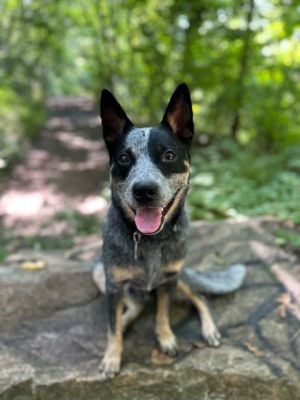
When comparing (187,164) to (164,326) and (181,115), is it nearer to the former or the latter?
(181,115)

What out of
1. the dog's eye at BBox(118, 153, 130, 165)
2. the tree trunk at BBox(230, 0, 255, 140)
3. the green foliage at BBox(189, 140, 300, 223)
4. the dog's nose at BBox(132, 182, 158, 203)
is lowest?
the green foliage at BBox(189, 140, 300, 223)

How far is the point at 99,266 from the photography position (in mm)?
3766

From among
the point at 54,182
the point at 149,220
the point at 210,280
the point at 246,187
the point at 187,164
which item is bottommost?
the point at 54,182

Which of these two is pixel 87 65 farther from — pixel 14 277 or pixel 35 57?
pixel 14 277

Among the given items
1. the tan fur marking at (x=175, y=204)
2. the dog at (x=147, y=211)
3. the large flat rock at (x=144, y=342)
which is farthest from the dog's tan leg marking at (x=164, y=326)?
the tan fur marking at (x=175, y=204)

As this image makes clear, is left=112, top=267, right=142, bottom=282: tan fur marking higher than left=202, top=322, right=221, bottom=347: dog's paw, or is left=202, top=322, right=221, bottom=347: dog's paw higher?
left=112, top=267, right=142, bottom=282: tan fur marking

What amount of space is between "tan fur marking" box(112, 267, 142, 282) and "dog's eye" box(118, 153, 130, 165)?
0.84 metres

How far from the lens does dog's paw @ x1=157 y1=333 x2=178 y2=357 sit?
122 inches

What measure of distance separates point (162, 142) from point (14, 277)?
2.24m

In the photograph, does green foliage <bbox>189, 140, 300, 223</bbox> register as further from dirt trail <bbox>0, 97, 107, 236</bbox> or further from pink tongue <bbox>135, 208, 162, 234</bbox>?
pink tongue <bbox>135, 208, 162, 234</bbox>

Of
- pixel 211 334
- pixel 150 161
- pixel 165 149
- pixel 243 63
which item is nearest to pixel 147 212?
pixel 150 161

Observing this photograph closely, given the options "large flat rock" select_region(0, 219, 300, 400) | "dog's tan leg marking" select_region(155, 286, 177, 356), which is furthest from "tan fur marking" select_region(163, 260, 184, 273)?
"large flat rock" select_region(0, 219, 300, 400)

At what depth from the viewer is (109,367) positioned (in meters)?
2.92

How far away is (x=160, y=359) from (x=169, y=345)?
0.45 ft
